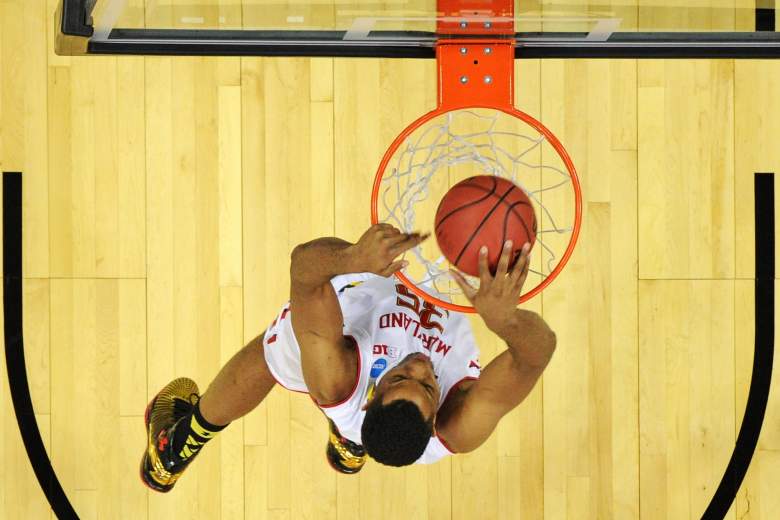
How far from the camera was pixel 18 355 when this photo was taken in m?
3.16

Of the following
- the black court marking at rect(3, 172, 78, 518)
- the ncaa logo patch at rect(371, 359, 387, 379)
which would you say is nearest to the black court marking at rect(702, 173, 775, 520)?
the ncaa logo patch at rect(371, 359, 387, 379)

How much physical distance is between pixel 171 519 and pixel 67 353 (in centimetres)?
67

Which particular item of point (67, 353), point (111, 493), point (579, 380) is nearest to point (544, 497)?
point (579, 380)

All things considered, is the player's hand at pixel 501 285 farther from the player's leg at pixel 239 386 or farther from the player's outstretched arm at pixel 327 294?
the player's leg at pixel 239 386

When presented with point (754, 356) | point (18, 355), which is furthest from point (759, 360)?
point (18, 355)

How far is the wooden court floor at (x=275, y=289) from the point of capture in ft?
10.4

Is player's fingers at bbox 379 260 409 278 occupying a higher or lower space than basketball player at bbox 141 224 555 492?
higher

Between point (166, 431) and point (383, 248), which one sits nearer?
point (383, 248)

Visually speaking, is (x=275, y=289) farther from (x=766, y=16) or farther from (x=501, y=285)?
(x=766, y=16)

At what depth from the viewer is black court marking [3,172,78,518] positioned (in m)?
3.15

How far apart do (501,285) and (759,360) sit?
1.84 meters

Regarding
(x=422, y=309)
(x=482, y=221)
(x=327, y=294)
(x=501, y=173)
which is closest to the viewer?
(x=482, y=221)

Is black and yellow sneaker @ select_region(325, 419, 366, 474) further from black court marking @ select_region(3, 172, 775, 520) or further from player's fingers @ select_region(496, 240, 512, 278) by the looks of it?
player's fingers @ select_region(496, 240, 512, 278)

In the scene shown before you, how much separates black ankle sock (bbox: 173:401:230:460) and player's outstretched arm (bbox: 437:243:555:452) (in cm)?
76
